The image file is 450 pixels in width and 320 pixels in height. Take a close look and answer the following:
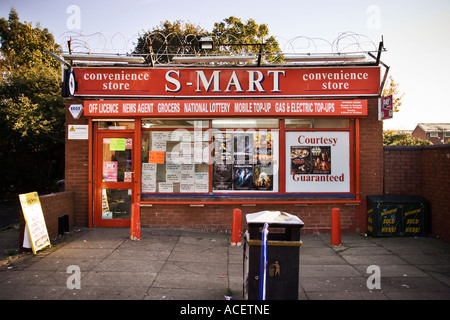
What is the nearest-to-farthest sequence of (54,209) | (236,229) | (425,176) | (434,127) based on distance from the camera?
(236,229) → (54,209) → (425,176) → (434,127)

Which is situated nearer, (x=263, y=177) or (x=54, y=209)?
(x=54, y=209)

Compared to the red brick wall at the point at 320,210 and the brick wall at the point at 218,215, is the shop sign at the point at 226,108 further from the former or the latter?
the brick wall at the point at 218,215

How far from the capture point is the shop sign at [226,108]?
8523mm

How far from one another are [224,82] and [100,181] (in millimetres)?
4162

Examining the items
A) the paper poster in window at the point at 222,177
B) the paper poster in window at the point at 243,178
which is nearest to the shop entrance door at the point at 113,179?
the paper poster in window at the point at 222,177

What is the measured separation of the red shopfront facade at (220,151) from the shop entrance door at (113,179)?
0.03 m

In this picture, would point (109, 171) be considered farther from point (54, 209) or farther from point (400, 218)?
point (400, 218)

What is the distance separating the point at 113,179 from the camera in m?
8.98

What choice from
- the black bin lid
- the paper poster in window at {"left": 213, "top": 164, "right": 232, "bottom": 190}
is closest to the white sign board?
the paper poster in window at {"left": 213, "top": 164, "right": 232, "bottom": 190}

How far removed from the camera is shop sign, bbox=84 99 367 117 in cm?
852

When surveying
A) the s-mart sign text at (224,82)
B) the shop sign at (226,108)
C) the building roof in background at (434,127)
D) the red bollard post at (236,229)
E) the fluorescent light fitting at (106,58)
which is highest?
the building roof in background at (434,127)

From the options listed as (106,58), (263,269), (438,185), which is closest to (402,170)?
(438,185)

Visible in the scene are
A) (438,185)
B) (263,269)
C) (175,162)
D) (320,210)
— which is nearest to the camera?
(263,269)
